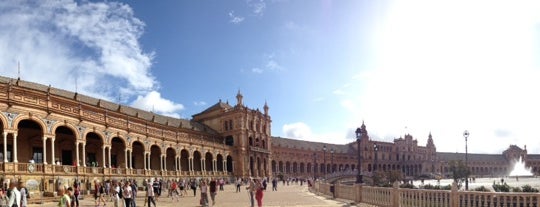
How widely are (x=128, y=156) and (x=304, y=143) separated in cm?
6766

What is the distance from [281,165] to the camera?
9025cm

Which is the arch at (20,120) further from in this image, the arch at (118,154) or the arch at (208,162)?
the arch at (208,162)

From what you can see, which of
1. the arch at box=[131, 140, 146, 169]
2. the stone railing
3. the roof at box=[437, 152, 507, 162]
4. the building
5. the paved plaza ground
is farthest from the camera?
the roof at box=[437, 152, 507, 162]

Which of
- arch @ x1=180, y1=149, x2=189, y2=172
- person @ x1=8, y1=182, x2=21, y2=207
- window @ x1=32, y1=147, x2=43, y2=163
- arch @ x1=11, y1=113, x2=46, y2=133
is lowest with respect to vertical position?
arch @ x1=180, y1=149, x2=189, y2=172

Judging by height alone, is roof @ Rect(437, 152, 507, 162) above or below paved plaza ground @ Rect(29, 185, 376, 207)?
below

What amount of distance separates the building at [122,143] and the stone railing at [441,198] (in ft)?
65.2

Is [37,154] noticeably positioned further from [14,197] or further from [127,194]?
[14,197]

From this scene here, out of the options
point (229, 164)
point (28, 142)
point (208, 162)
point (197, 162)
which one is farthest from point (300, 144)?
point (28, 142)

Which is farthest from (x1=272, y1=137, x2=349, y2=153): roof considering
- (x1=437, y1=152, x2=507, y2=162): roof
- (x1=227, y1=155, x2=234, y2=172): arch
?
(x1=437, y1=152, x2=507, y2=162): roof

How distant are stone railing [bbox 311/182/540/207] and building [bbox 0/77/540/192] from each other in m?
19.9

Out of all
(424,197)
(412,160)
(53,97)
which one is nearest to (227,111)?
(53,97)

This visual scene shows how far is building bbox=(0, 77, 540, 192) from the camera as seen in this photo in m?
26.7

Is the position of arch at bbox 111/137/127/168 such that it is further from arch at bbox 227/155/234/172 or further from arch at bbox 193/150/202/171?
arch at bbox 227/155/234/172

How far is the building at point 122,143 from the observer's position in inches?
1051
